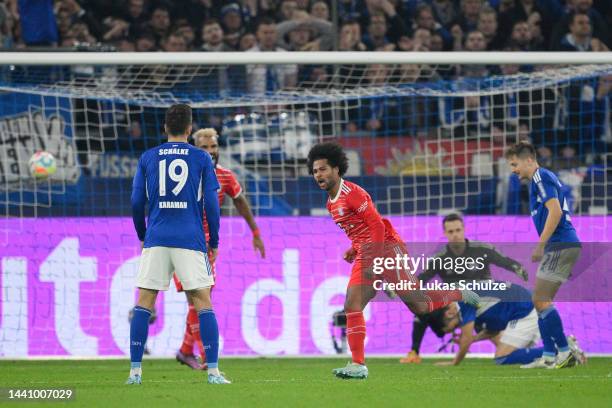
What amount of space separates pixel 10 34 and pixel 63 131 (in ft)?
8.70

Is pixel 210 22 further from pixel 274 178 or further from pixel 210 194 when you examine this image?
pixel 210 194

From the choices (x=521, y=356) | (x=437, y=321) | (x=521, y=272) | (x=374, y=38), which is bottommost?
(x=521, y=356)

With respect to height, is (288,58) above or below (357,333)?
above

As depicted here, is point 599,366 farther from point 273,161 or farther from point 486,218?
point 273,161

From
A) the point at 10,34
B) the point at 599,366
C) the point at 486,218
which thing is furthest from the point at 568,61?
the point at 10,34

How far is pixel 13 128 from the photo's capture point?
39.0ft

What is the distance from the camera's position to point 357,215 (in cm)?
814

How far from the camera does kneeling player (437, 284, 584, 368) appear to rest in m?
10.5

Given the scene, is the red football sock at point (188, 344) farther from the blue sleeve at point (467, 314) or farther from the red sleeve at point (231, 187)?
the blue sleeve at point (467, 314)

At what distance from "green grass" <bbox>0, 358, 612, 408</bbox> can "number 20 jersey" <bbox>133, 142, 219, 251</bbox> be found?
3.28 feet

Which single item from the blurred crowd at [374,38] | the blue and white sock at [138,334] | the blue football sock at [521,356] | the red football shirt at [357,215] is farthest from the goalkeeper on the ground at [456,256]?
the blue and white sock at [138,334]

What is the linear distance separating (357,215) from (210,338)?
147 centimetres

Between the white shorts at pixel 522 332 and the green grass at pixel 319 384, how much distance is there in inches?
12.6

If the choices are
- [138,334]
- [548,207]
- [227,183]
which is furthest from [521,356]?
[138,334]
